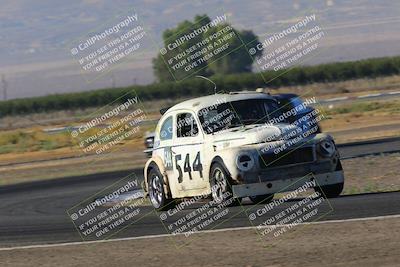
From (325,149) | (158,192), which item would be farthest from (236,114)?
(158,192)

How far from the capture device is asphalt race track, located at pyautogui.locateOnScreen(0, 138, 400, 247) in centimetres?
1469

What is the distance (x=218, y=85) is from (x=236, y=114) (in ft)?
267

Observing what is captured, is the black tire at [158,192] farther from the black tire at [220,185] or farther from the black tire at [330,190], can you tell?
the black tire at [330,190]

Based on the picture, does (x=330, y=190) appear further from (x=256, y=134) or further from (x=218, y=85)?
(x=218, y=85)

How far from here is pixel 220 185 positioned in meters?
16.2

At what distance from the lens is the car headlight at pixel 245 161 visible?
15.8 m

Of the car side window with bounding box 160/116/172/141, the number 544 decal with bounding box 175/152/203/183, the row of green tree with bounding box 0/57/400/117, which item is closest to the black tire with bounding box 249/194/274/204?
the number 544 decal with bounding box 175/152/203/183

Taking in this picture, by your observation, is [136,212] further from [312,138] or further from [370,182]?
[370,182]

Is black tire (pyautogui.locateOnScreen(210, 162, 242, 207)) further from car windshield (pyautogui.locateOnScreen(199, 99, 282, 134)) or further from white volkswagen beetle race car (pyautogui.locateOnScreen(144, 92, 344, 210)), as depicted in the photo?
car windshield (pyautogui.locateOnScreen(199, 99, 282, 134))

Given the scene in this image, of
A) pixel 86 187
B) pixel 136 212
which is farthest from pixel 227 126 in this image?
pixel 86 187

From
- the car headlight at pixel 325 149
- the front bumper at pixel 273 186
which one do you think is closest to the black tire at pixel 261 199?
the front bumper at pixel 273 186

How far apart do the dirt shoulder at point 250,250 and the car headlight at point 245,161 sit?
237 cm

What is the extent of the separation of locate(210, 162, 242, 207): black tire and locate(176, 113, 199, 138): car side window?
1.06 metres

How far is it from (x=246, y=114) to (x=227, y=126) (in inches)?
17.9
